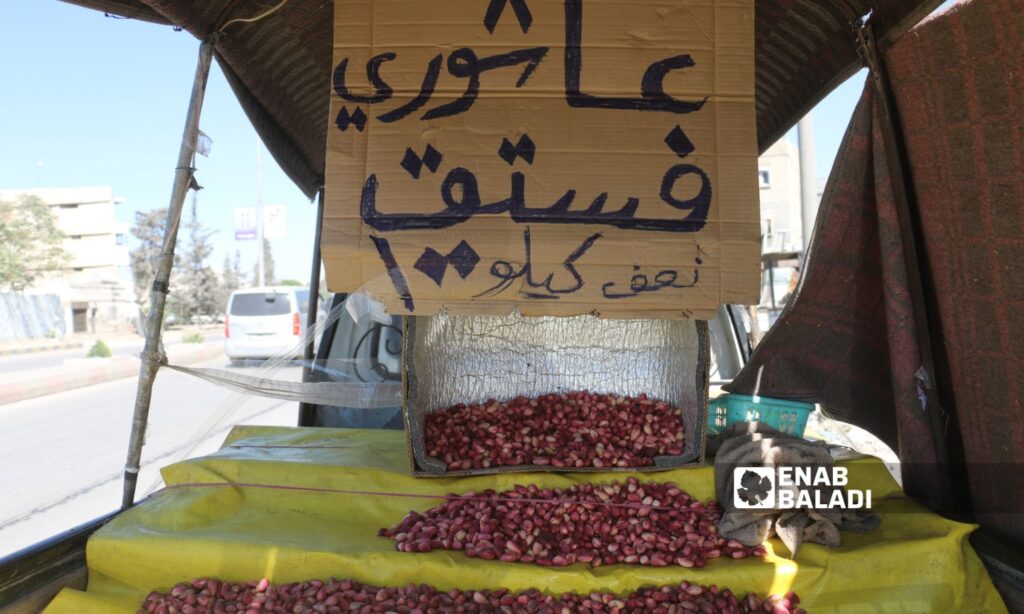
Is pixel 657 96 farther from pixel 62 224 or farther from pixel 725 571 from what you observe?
pixel 62 224

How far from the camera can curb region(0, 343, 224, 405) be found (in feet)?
37.3

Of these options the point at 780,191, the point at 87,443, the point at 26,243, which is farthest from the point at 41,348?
the point at 780,191

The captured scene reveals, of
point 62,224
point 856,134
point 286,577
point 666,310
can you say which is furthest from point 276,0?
point 62,224

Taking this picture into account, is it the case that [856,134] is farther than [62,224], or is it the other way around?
[62,224]

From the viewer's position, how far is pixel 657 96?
2.40 metres

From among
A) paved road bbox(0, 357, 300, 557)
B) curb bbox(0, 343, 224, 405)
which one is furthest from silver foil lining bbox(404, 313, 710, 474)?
curb bbox(0, 343, 224, 405)

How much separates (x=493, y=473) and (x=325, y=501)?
60 centimetres

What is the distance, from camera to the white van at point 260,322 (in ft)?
47.1

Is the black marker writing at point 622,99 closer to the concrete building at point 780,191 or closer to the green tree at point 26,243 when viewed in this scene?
the concrete building at point 780,191

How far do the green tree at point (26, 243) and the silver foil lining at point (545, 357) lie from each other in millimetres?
32379

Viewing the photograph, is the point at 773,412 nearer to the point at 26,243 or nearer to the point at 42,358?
the point at 42,358

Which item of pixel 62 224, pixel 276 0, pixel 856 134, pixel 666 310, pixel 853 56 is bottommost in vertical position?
pixel 666 310

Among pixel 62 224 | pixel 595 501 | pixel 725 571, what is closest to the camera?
pixel 725 571

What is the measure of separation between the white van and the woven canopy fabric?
1086cm
